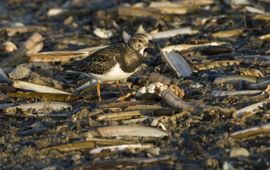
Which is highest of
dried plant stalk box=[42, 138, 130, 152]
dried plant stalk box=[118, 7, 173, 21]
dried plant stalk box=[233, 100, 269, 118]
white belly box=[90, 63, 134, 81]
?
dried plant stalk box=[118, 7, 173, 21]

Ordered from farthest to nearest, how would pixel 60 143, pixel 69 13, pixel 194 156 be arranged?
pixel 69 13, pixel 60 143, pixel 194 156

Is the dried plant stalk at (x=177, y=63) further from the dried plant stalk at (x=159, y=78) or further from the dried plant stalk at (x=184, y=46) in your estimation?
the dried plant stalk at (x=184, y=46)

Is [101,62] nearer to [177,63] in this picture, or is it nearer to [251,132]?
[177,63]

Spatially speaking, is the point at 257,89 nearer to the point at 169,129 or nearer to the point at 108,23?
the point at 169,129

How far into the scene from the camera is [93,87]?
7.29 m

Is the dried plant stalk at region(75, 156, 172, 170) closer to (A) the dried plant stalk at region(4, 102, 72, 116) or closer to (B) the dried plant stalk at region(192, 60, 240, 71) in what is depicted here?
(A) the dried plant stalk at region(4, 102, 72, 116)

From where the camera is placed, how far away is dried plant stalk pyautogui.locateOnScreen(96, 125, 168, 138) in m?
5.61

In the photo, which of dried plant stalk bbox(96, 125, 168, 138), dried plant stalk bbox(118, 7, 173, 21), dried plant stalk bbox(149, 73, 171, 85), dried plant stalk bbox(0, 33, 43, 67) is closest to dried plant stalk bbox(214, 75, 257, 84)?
dried plant stalk bbox(149, 73, 171, 85)

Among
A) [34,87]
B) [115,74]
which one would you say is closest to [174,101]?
[115,74]

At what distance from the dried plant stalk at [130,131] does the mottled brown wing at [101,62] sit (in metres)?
1.26

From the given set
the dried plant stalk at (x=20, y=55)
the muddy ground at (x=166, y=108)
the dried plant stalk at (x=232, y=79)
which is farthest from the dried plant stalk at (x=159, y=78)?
the dried plant stalk at (x=20, y=55)

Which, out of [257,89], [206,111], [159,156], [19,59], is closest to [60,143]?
[159,156]

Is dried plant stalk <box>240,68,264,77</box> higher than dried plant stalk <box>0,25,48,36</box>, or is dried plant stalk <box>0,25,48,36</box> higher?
dried plant stalk <box>0,25,48,36</box>

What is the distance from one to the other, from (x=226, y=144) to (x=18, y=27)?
5.96 meters
